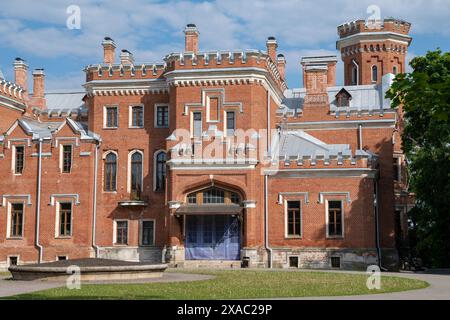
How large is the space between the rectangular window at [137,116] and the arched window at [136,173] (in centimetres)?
155

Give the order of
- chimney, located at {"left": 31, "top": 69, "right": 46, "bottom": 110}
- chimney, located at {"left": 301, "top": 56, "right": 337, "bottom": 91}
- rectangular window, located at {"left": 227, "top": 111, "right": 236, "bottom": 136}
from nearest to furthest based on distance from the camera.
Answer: rectangular window, located at {"left": 227, "top": 111, "right": 236, "bottom": 136}
chimney, located at {"left": 301, "top": 56, "right": 337, "bottom": 91}
chimney, located at {"left": 31, "top": 69, "right": 46, "bottom": 110}

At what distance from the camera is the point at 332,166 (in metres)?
31.2

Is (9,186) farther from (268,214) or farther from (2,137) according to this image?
(268,214)

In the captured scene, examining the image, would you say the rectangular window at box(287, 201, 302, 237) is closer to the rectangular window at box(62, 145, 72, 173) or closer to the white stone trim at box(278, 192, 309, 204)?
the white stone trim at box(278, 192, 309, 204)

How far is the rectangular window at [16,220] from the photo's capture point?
3409 centimetres

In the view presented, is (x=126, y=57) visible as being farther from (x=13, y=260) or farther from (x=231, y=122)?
(x=13, y=260)

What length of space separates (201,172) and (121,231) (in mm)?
5814

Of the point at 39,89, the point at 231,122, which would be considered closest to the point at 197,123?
the point at 231,122

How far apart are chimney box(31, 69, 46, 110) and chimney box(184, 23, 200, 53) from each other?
1169cm

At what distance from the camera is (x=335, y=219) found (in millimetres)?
31078

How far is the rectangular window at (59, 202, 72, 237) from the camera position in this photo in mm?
33750

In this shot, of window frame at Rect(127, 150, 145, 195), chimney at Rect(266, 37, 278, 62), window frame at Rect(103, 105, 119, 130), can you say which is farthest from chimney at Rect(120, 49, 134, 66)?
chimney at Rect(266, 37, 278, 62)

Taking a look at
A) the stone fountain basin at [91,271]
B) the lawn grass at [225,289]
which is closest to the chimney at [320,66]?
the lawn grass at [225,289]
